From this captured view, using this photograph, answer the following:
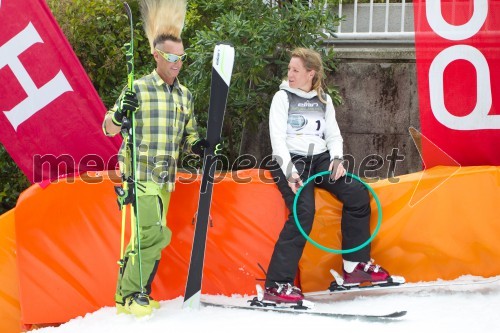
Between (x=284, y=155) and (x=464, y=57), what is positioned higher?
(x=464, y=57)

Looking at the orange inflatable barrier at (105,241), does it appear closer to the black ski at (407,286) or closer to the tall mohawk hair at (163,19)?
the black ski at (407,286)

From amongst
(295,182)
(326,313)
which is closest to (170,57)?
(295,182)

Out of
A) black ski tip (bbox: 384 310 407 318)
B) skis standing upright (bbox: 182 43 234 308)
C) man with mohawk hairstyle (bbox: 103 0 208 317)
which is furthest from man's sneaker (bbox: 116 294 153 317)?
black ski tip (bbox: 384 310 407 318)

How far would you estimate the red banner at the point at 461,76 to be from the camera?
12.8ft

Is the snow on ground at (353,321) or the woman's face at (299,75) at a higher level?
the woman's face at (299,75)

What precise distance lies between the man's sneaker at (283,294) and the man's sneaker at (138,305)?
0.60 m

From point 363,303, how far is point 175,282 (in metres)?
1.04

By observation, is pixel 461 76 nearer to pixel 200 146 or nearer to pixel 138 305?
pixel 200 146

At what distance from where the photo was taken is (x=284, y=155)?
3744 mm

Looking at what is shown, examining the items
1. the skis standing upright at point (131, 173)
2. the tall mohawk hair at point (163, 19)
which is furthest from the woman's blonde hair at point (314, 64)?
the skis standing upright at point (131, 173)

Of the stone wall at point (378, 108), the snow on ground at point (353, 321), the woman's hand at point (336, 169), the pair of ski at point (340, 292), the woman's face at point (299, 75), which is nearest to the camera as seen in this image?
the snow on ground at point (353, 321)

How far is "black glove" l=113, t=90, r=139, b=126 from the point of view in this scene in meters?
3.45

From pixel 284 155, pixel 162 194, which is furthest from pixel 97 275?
pixel 284 155

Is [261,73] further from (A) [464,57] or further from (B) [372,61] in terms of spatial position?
(A) [464,57]
